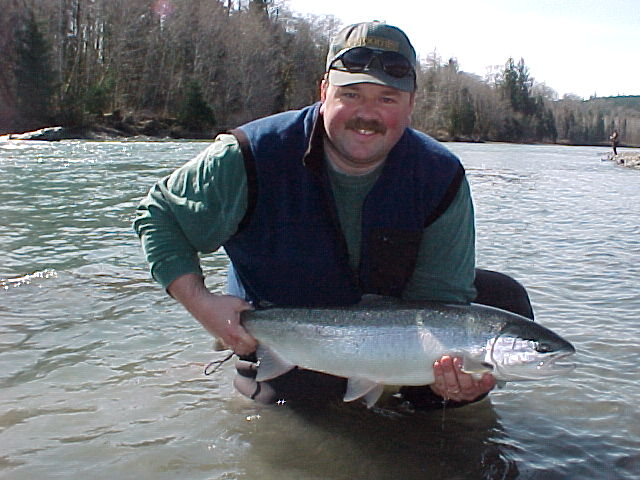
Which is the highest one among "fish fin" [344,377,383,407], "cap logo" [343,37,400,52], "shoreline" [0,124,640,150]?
"shoreline" [0,124,640,150]

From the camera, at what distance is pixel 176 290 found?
11.0 ft

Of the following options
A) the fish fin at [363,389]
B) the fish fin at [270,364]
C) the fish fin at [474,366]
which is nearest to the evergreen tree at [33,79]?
the fish fin at [270,364]

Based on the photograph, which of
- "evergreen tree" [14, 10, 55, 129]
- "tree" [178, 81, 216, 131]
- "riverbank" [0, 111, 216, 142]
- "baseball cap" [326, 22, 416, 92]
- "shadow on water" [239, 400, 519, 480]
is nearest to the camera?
"shadow on water" [239, 400, 519, 480]

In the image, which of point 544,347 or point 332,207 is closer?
point 544,347

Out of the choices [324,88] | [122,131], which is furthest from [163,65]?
[324,88]

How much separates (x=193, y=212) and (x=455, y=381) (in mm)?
1475

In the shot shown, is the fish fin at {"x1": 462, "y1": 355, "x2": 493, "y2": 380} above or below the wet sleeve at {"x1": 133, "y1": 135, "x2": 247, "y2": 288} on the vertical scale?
below

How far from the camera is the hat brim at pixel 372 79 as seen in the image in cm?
336

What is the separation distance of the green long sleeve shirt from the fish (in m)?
0.43

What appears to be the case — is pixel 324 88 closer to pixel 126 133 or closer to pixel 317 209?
pixel 317 209

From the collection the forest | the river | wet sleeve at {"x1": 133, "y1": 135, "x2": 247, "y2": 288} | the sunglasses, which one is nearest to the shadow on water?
the river

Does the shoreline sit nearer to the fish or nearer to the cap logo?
the cap logo

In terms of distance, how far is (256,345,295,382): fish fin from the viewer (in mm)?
3404

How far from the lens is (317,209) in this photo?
353 centimetres
